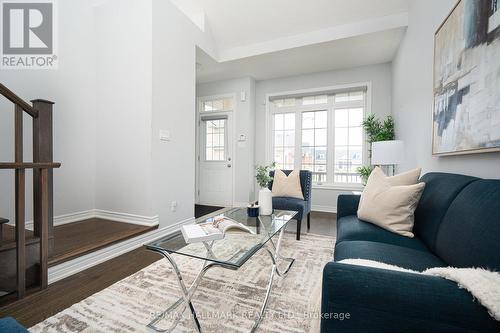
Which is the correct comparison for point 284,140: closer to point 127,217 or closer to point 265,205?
point 265,205

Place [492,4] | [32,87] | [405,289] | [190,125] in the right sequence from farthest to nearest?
[190,125], [32,87], [492,4], [405,289]

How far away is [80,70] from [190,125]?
1.51 m

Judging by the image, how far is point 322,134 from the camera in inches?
180

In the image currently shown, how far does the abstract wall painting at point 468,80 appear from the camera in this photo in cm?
122

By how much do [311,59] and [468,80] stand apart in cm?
287

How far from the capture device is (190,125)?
132 inches

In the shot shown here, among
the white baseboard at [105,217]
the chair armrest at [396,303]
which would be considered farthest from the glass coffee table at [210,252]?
the white baseboard at [105,217]

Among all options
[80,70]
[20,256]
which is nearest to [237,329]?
[20,256]

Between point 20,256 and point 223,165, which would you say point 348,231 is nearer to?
point 20,256

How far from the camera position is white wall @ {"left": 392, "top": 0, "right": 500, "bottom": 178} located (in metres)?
1.53

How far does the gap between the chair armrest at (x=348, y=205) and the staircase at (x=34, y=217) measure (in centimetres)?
244

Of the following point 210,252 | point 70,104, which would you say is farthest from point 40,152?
point 210,252

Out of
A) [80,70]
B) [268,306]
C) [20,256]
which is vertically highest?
[80,70]

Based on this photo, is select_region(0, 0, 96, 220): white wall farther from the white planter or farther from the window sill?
the window sill
